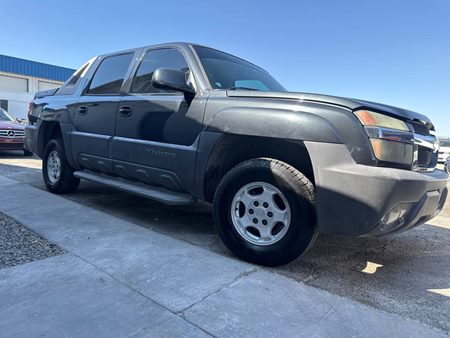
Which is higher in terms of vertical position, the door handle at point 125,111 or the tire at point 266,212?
the door handle at point 125,111

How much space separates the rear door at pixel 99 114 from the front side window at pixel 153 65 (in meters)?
0.26

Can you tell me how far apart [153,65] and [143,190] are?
139 centimetres

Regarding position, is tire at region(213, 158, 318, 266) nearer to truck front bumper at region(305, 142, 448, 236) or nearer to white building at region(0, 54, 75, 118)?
truck front bumper at region(305, 142, 448, 236)

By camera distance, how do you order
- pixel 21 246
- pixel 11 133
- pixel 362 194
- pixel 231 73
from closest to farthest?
pixel 362 194, pixel 21 246, pixel 231 73, pixel 11 133

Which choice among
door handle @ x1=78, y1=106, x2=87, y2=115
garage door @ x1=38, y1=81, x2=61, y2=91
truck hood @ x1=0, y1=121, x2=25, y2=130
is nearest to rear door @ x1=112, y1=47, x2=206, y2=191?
door handle @ x1=78, y1=106, x2=87, y2=115

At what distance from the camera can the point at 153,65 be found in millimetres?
3990

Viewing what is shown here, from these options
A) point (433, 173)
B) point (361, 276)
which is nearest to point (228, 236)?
point (361, 276)

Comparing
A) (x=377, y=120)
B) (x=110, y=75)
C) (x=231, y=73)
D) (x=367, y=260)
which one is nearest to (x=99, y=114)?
(x=110, y=75)

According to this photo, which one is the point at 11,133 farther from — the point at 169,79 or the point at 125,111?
the point at 169,79

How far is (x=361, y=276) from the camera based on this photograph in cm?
286

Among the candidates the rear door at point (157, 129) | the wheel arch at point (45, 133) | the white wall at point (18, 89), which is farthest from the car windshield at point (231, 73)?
the white wall at point (18, 89)

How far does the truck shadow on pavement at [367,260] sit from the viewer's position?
2.47m

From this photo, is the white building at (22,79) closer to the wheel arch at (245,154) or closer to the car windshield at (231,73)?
the car windshield at (231,73)

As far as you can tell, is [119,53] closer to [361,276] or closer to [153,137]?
[153,137]
